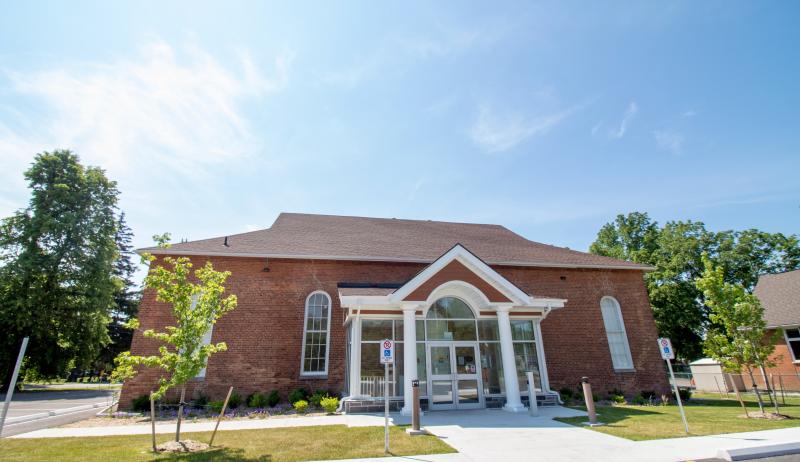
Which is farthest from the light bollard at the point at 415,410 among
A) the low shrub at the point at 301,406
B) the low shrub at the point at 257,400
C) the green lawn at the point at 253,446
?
the low shrub at the point at 257,400

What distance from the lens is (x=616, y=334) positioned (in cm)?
1794

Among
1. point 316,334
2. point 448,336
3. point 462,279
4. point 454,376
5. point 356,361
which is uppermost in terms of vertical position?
point 462,279

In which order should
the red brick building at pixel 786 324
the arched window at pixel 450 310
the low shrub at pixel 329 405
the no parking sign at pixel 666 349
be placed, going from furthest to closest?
the red brick building at pixel 786 324
the arched window at pixel 450 310
the low shrub at pixel 329 405
the no parking sign at pixel 666 349

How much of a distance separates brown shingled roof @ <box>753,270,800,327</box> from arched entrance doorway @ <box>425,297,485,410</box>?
23.2 metres

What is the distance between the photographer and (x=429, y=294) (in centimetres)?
1306

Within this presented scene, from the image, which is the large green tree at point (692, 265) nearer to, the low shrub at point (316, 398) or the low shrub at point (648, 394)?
the low shrub at point (648, 394)

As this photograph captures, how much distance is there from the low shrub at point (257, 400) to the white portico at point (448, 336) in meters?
3.66

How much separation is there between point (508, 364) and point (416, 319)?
11.9 feet

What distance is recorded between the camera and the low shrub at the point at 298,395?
544 inches

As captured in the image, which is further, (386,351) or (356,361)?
(356,361)

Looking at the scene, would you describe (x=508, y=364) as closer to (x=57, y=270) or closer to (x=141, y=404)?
(x=141, y=404)

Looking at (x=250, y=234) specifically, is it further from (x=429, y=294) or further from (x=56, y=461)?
(x=56, y=461)

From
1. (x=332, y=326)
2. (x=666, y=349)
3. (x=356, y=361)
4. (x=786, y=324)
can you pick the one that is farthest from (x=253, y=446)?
(x=786, y=324)

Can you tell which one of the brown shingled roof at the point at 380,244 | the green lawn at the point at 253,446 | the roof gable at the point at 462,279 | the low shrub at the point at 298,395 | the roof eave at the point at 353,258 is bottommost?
the green lawn at the point at 253,446
